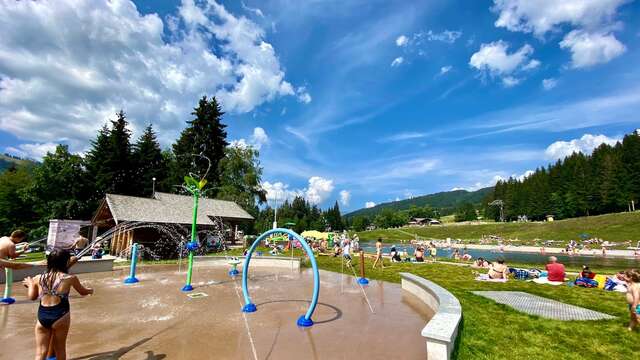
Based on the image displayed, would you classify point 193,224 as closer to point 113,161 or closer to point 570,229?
point 113,161

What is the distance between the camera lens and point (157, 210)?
32094 millimetres

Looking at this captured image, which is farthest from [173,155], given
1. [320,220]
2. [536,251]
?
[320,220]

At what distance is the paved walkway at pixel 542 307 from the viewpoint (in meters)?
9.11

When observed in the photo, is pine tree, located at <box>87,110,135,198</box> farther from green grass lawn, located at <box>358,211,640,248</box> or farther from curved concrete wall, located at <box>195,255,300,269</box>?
green grass lawn, located at <box>358,211,640,248</box>

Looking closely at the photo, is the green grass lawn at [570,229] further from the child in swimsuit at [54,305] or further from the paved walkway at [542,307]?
the child in swimsuit at [54,305]

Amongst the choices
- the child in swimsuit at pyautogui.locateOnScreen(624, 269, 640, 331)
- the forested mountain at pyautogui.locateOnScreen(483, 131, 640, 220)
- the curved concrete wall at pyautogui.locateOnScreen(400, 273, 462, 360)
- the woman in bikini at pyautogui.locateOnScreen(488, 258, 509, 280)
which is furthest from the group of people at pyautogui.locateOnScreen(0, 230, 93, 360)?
the forested mountain at pyautogui.locateOnScreen(483, 131, 640, 220)

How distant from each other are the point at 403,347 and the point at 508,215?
421 feet

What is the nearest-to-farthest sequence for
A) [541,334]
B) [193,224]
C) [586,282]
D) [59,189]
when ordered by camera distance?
[541,334], [193,224], [586,282], [59,189]

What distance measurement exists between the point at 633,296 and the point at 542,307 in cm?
236

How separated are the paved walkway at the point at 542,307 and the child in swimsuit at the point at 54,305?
11184mm

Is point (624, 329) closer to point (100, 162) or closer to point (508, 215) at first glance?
point (100, 162)

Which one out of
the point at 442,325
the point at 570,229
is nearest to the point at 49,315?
the point at 442,325

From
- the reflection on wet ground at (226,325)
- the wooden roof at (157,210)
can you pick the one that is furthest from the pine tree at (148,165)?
the reflection on wet ground at (226,325)

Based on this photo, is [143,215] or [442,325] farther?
[143,215]
